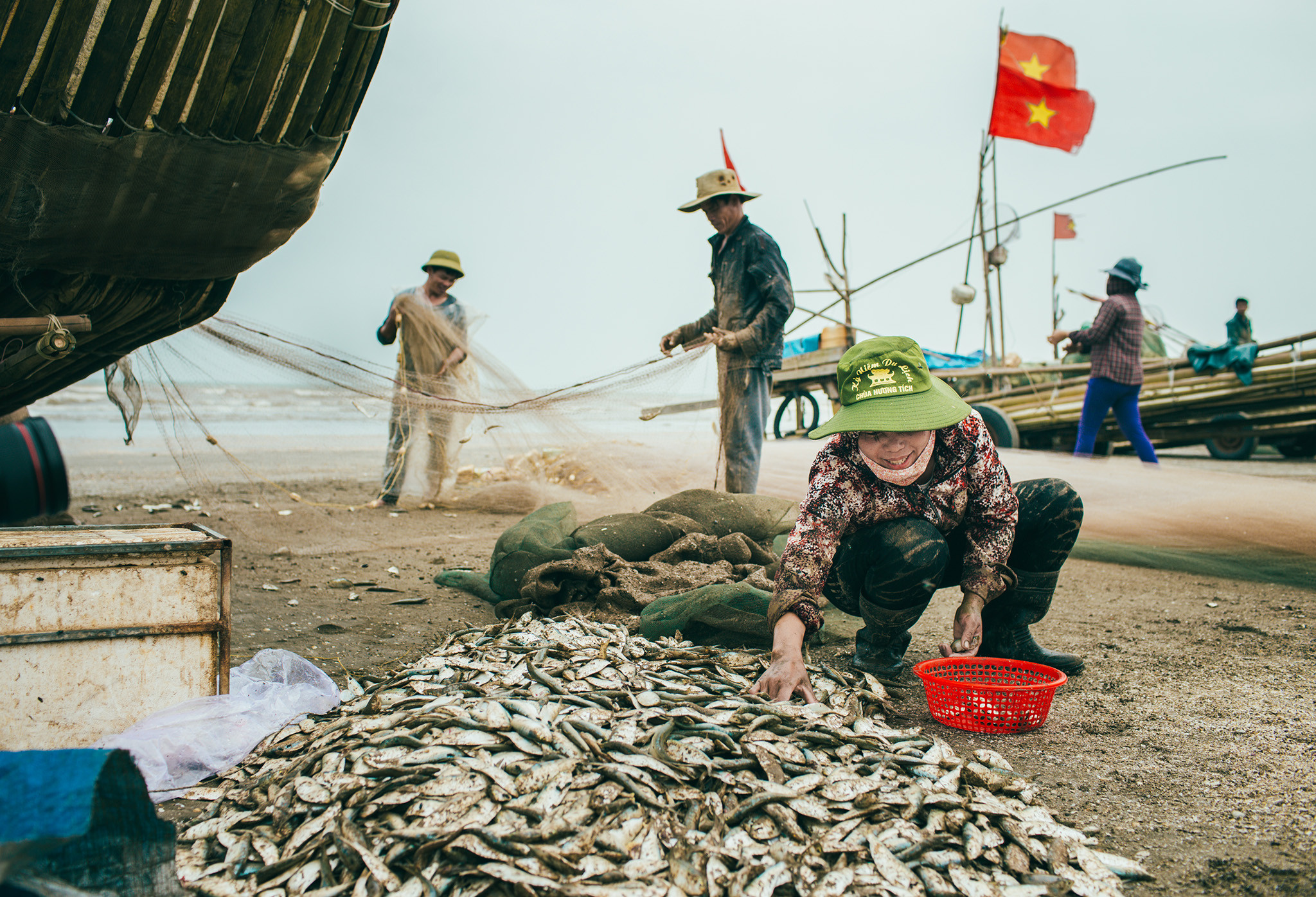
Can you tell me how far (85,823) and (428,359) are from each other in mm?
5407

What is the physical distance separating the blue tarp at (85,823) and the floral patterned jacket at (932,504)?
5.33 feet

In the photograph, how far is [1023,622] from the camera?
2.86 metres

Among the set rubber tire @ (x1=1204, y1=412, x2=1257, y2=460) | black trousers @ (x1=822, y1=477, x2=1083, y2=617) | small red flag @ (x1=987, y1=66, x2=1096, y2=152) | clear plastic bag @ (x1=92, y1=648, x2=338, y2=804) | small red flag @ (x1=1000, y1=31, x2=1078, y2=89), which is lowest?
clear plastic bag @ (x1=92, y1=648, x2=338, y2=804)

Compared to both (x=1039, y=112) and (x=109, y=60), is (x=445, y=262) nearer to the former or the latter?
(x=109, y=60)

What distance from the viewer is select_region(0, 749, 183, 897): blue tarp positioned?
1187 millimetres

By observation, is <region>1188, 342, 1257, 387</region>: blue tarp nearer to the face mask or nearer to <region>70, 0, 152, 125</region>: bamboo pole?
the face mask

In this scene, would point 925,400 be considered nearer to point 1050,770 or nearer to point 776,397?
point 1050,770

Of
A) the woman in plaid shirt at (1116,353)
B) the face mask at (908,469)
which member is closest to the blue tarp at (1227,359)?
the woman in plaid shirt at (1116,353)

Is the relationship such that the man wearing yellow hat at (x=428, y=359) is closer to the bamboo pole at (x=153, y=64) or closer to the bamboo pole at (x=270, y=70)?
the bamboo pole at (x=270, y=70)

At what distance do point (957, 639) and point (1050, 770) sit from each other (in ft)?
1.40

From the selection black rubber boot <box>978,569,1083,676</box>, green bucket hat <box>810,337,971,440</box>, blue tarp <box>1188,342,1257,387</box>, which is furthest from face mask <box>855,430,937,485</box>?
blue tarp <box>1188,342,1257,387</box>

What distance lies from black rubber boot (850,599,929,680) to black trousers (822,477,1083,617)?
1.6 inches

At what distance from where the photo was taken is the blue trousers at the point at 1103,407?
646 cm

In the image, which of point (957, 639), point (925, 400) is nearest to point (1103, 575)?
point (957, 639)
